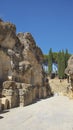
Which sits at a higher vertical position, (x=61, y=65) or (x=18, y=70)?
(x=61, y=65)

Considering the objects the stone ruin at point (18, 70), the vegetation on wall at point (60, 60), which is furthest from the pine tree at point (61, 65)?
the stone ruin at point (18, 70)

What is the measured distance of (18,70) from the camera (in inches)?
1291

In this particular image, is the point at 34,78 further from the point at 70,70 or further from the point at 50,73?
the point at 50,73

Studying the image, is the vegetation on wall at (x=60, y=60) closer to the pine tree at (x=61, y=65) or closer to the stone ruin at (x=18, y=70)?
the pine tree at (x=61, y=65)

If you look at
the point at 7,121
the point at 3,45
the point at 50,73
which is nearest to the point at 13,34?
the point at 3,45

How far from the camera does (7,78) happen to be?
30.5 metres

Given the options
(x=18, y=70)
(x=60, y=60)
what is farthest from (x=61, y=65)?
(x=18, y=70)

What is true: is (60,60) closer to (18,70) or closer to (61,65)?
(61,65)

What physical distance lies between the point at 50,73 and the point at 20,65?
1398 inches

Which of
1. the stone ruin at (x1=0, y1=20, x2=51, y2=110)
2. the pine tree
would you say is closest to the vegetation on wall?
the pine tree

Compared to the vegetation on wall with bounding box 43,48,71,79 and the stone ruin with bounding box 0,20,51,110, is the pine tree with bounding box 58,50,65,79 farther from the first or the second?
the stone ruin with bounding box 0,20,51,110

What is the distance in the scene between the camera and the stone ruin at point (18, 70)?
24.9 metres

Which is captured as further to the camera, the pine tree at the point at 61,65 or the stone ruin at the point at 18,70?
the pine tree at the point at 61,65

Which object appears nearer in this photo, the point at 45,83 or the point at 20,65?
the point at 20,65
